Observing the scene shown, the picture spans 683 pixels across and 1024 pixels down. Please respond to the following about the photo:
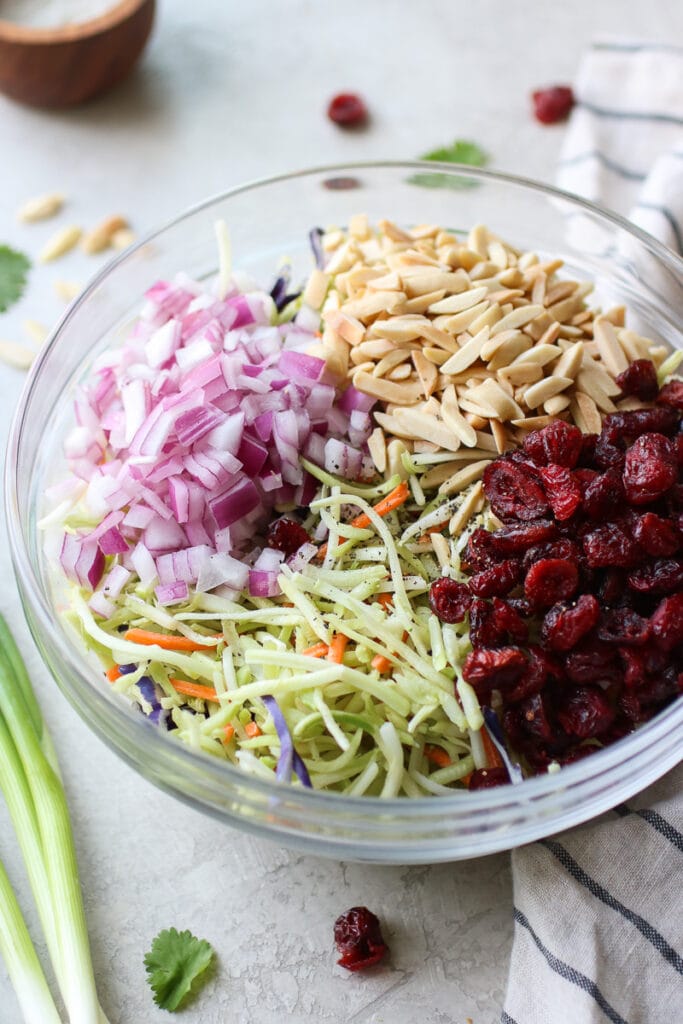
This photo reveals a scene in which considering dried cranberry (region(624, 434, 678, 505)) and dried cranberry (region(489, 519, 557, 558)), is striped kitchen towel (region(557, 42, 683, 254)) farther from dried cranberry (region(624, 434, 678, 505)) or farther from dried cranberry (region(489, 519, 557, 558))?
dried cranberry (region(489, 519, 557, 558))

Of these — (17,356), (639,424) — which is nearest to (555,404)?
(639,424)

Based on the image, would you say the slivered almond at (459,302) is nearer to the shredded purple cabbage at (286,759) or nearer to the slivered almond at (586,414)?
the slivered almond at (586,414)

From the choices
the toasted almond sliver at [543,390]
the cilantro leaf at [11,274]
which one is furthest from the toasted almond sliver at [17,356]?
the toasted almond sliver at [543,390]

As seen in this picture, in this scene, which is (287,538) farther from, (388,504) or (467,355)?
(467,355)

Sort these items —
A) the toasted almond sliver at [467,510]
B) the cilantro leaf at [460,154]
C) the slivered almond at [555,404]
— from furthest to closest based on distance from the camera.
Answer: the cilantro leaf at [460,154], the slivered almond at [555,404], the toasted almond sliver at [467,510]

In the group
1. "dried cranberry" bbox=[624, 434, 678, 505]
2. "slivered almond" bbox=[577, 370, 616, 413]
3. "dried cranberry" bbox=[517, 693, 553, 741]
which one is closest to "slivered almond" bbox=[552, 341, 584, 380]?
"slivered almond" bbox=[577, 370, 616, 413]

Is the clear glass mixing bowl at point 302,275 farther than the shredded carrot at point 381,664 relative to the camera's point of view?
No

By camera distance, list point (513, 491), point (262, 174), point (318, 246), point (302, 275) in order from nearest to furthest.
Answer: point (513, 491) < point (318, 246) < point (302, 275) < point (262, 174)
